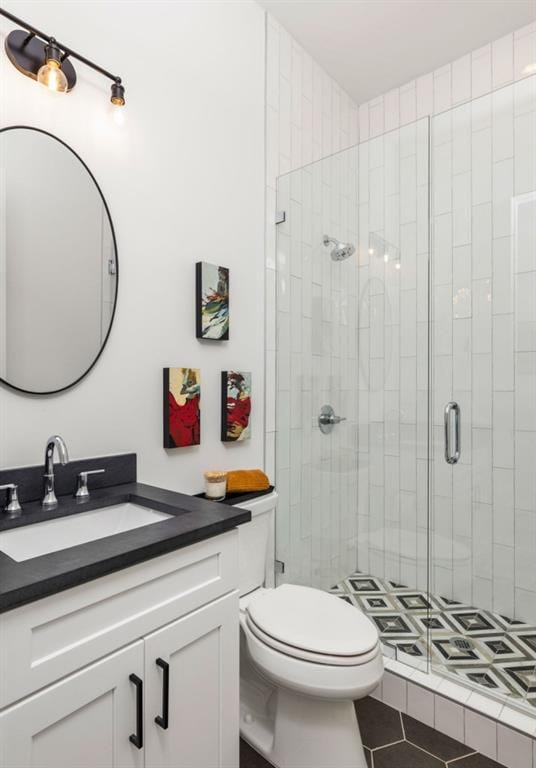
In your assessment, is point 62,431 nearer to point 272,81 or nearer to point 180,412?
point 180,412

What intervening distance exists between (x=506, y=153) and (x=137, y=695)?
8.13ft

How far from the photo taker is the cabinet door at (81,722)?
2.47ft

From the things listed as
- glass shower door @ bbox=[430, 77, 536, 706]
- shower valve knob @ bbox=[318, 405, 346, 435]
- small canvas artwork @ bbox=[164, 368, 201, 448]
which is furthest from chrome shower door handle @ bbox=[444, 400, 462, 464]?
small canvas artwork @ bbox=[164, 368, 201, 448]

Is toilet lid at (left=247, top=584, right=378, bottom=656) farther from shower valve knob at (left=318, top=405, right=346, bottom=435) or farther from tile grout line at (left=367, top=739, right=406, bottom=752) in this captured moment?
shower valve knob at (left=318, top=405, right=346, bottom=435)

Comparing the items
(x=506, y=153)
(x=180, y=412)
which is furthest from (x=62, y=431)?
(x=506, y=153)

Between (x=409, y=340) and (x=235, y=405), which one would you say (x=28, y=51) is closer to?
(x=235, y=405)

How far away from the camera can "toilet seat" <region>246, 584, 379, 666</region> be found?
4.05ft

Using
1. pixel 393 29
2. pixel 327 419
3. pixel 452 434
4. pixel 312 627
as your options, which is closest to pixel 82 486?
pixel 312 627

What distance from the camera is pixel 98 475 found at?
4.57 ft

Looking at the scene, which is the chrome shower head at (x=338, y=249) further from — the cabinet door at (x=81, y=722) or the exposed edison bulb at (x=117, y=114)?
the cabinet door at (x=81, y=722)

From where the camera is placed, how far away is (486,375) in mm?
2094

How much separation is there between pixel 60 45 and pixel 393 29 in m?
1.72

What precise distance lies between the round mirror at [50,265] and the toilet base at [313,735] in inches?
47.0

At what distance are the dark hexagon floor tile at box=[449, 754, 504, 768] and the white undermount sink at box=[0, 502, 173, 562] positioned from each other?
4.02 feet
